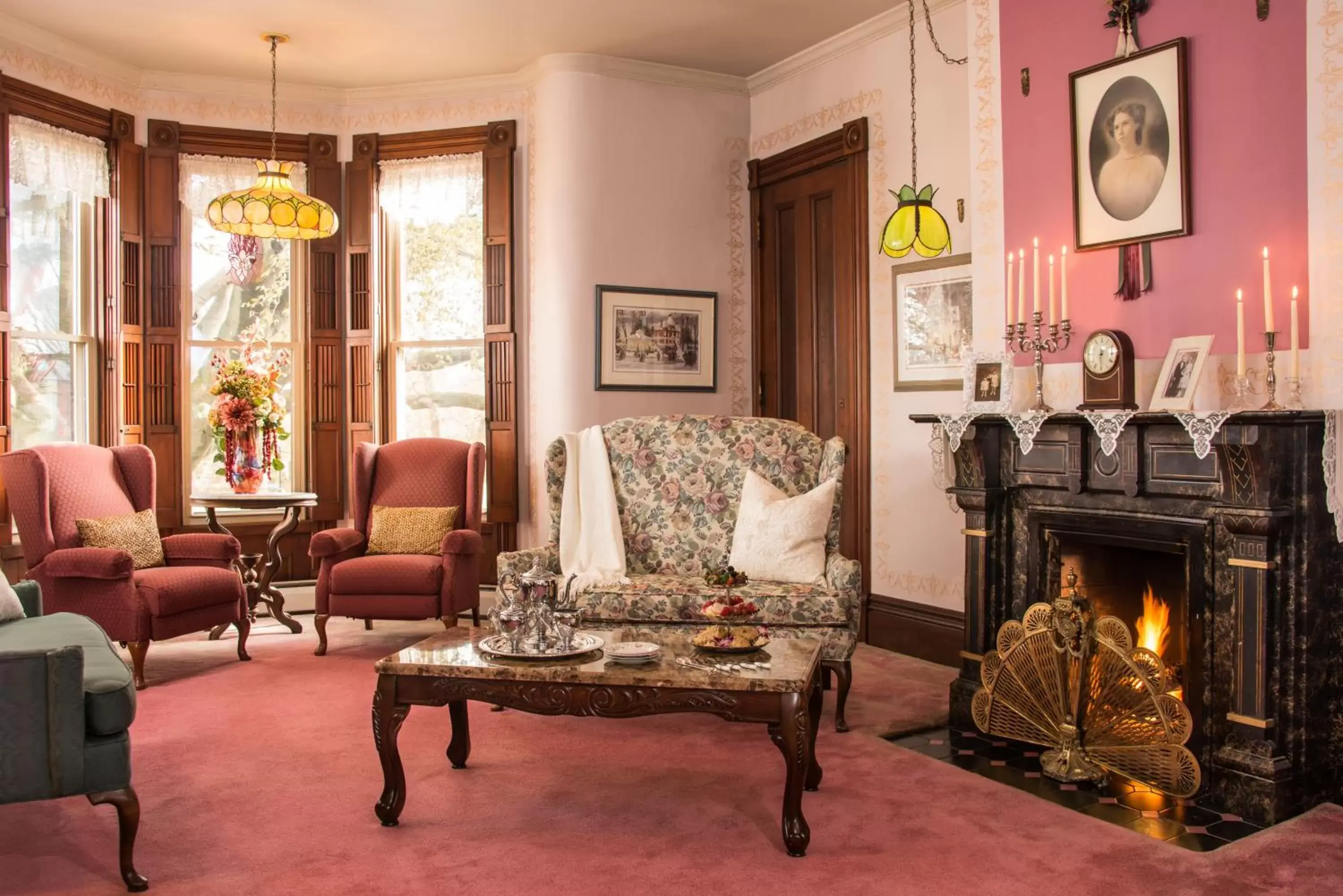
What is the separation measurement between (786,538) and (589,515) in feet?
2.96

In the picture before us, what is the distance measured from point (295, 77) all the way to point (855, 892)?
228 inches

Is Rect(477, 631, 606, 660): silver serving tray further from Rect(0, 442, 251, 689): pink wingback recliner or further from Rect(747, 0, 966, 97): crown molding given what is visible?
Rect(747, 0, 966, 97): crown molding

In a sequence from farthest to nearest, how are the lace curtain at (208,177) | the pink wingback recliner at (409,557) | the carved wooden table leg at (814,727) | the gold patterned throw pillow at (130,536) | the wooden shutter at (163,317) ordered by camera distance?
the lace curtain at (208,177), the wooden shutter at (163,317), the pink wingback recliner at (409,557), the gold patterned throw pillow at (130,536), the carved wooden table leg at (814,727)

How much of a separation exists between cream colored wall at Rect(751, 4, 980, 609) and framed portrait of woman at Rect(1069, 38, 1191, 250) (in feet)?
3.43

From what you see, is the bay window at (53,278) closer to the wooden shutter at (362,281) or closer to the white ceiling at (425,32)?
the white ceiling at (425,32)

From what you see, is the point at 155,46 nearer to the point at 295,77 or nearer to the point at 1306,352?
the point at 295,77

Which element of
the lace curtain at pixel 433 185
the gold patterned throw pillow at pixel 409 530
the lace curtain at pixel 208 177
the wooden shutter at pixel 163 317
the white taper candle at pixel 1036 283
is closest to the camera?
the white taper candle at pixel 1036 283

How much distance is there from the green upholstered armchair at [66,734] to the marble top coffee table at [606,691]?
2.14 ft

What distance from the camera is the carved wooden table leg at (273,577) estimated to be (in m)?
5.95

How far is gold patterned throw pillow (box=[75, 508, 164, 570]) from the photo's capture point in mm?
5051

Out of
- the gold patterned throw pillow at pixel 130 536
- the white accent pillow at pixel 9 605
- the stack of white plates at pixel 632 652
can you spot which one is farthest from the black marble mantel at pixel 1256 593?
the gold patterned throw pillow at pixel 130 536

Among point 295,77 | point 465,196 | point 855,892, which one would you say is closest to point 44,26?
point 295,77

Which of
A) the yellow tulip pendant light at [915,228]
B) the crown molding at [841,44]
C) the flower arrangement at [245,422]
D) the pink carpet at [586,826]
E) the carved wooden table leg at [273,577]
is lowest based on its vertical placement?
the pink carpet at [586,826]

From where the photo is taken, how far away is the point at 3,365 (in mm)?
5516
